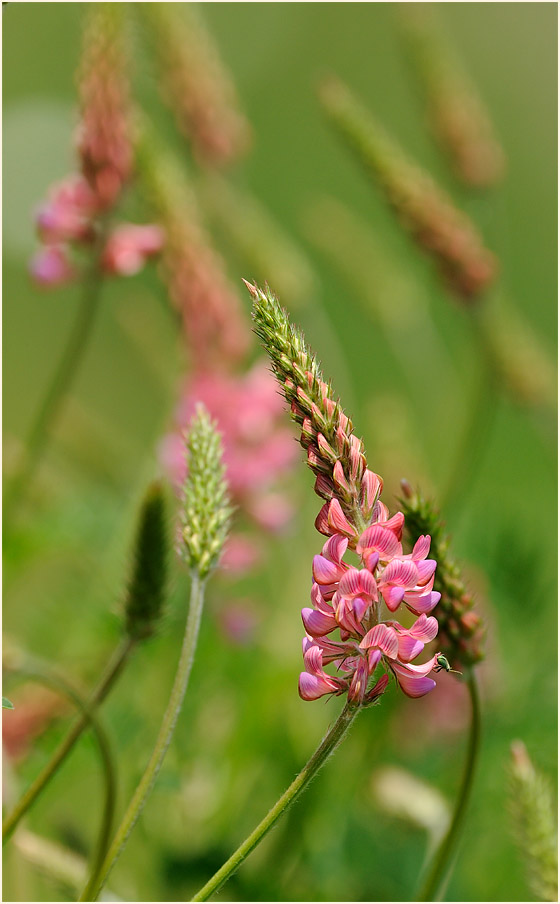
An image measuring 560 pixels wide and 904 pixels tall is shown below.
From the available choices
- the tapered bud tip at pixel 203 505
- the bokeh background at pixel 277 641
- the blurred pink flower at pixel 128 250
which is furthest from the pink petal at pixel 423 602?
the blurred pink flower at pixel 128 250

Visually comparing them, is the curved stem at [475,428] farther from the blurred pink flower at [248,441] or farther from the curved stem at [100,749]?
the curved stem at [100,749]

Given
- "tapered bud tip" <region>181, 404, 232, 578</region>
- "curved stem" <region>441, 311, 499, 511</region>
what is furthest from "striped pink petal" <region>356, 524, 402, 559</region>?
"curved stem" <region>441, 311, 499, 511</region>

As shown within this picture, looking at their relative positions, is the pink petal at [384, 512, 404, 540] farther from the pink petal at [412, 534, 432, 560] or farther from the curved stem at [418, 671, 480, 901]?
the curved stem at [418, 671, 480, 901]

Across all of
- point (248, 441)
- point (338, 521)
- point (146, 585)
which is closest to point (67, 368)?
point (248, 441)

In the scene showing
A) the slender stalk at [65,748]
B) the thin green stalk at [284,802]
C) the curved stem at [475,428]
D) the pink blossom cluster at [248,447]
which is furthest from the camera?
the curved stem at [475,428]

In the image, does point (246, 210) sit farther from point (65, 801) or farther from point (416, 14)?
point (65, 801)

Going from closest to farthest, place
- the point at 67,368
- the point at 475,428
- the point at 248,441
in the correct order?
the point at 67,368
the point at 248,441
the point at 475,428

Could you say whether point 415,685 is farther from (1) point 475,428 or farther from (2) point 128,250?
(1) point 475,428
